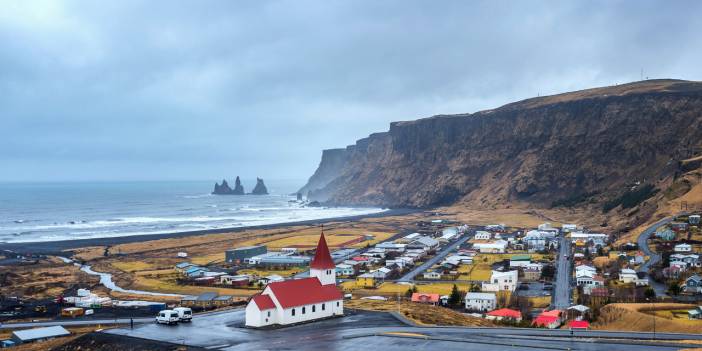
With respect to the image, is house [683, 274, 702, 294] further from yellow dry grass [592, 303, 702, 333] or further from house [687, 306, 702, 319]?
house [687, 306, 702, 319]

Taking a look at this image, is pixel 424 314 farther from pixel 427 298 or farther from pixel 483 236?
pixel 483 236

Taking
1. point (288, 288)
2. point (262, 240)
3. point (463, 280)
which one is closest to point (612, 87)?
point (262, 240)

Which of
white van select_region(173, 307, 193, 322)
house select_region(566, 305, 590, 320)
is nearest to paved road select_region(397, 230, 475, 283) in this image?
house select_region(566, 305, 590, 320)

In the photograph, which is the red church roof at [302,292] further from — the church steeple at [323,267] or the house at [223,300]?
the house at [223,300]

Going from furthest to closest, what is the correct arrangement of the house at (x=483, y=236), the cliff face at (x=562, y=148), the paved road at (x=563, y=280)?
the cliff face at (x=562, y=148), the house at (x=483, y=236), the paved road at (x=563, y=280)

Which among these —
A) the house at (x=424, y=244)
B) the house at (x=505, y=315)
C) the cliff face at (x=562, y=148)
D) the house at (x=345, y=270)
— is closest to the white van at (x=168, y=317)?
the house at (x=505, y=315)

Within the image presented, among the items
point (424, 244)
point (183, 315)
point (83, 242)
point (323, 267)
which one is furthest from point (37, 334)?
point (83, 242)
